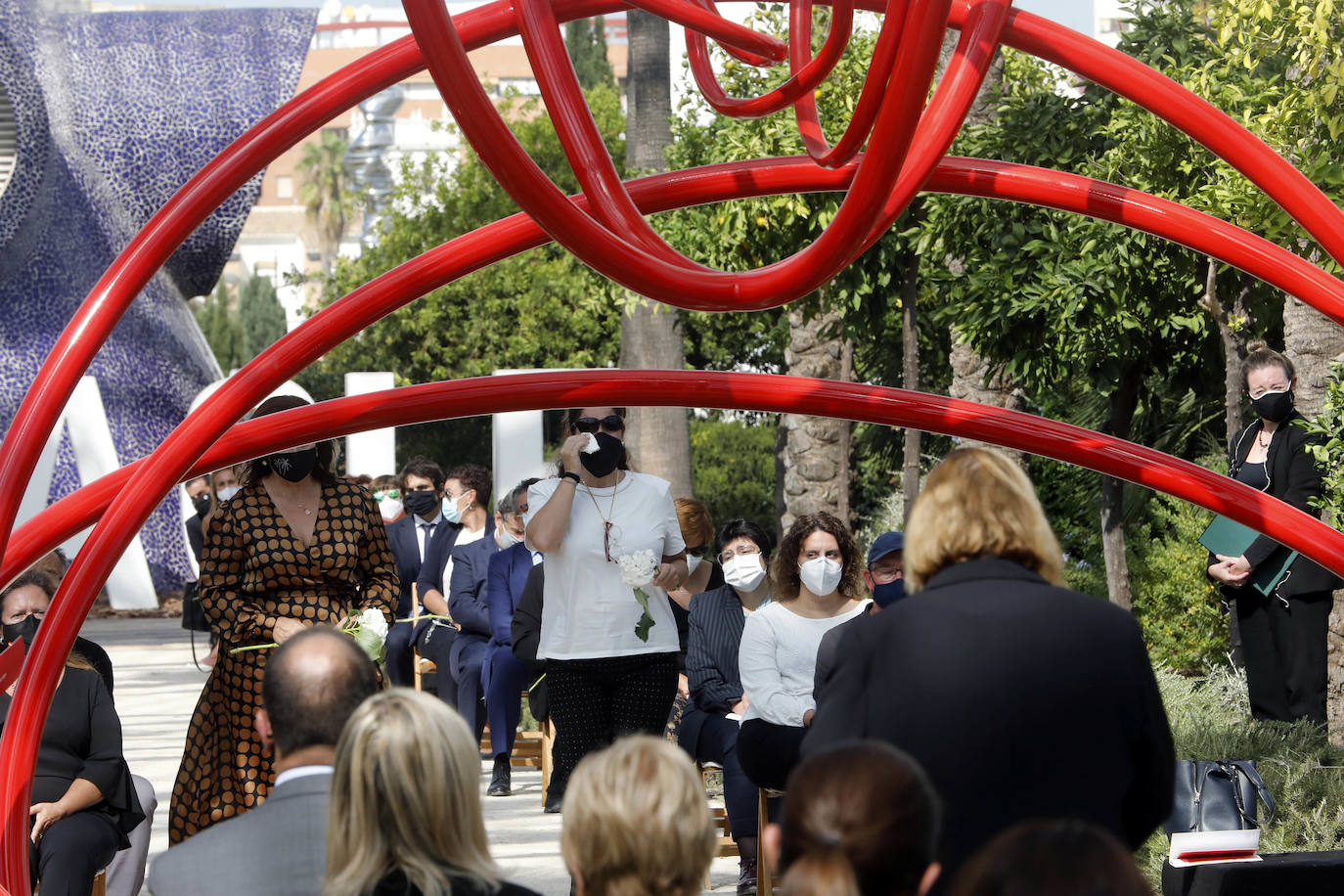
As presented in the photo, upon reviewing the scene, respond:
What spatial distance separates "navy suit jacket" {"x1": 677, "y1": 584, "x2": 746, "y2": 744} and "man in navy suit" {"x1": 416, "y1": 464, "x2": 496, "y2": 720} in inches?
95.6

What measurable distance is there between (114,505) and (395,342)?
28.8 metres

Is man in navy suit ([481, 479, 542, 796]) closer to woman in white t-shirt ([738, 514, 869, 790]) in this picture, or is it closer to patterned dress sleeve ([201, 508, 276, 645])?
woman in white t-shirt ([738, 514, 869, 790])

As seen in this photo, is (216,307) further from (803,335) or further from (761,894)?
(761,894)

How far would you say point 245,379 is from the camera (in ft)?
14.3

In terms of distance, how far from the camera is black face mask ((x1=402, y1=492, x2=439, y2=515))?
10.6 metres

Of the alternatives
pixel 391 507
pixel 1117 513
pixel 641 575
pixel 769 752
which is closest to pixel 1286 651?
pixel 769 752

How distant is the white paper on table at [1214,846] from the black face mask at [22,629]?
12.8 ft

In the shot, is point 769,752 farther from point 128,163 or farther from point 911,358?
point 128,163

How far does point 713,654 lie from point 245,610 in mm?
2369

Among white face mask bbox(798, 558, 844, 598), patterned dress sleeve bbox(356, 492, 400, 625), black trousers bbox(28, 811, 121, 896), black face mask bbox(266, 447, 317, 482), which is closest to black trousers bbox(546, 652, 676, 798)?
white face mask bbox(798, 558, 844, 598)

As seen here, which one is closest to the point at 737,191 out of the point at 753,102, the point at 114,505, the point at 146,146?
the point at 753,102

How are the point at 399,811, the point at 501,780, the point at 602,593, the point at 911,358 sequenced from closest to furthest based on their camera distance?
the point at 399,811, the point at 602,593, the point at 501,780, the point at 911,358

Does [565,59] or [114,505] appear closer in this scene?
[565,59]

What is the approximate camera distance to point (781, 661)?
5746 millimetres
